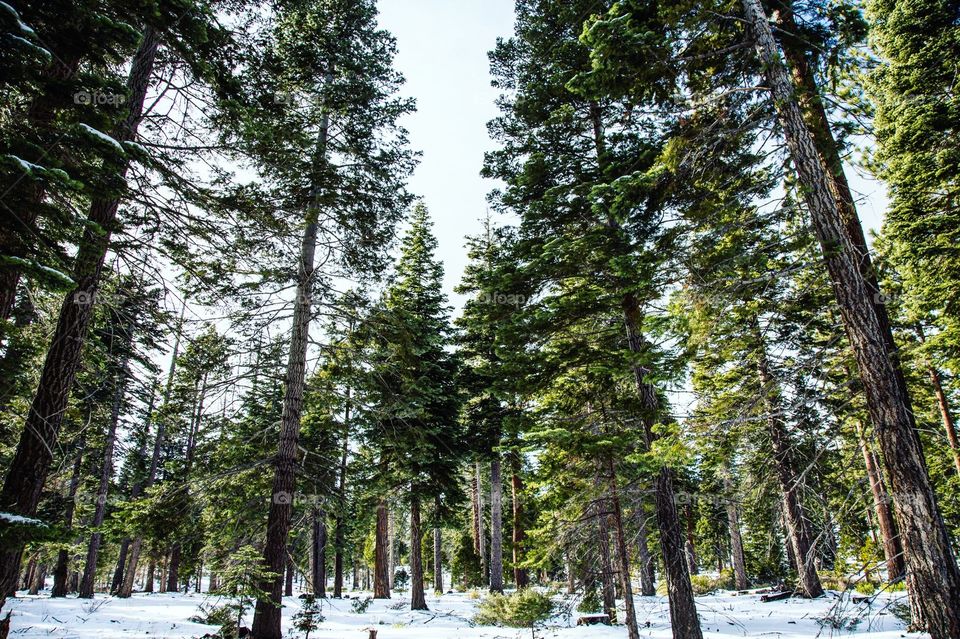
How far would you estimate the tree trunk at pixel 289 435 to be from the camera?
30.6ft

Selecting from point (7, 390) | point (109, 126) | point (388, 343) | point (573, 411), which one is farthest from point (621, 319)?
point (7, 390)

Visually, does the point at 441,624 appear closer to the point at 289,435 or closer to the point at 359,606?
the point at 359,606

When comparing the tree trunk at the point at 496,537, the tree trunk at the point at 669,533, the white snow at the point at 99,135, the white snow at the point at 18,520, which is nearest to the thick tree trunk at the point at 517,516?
the tree trunk at the point at 496,537

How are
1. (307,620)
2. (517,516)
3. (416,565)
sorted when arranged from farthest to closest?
1. (517,516)
2. (416,565)
3. (307,620)

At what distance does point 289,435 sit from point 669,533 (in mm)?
8489

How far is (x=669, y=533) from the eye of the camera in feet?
29.3

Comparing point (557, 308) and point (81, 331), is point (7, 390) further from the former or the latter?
point (557, 308)

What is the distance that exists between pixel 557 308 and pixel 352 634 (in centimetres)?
959

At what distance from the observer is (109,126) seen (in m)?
5.18

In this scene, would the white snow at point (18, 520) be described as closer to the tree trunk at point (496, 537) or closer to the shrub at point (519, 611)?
the shrub at point (519, 611)

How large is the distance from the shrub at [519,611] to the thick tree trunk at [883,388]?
30.2ft

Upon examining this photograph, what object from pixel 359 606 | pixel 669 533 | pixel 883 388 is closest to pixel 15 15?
pixel 883 388

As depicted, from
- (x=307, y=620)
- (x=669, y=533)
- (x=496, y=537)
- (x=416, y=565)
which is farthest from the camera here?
(x=416, y=565)

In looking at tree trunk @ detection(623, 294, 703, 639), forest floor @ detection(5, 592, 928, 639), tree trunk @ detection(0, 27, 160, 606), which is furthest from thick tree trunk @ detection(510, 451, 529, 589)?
tree trunk @ detection(0, 27, 160, 606)
